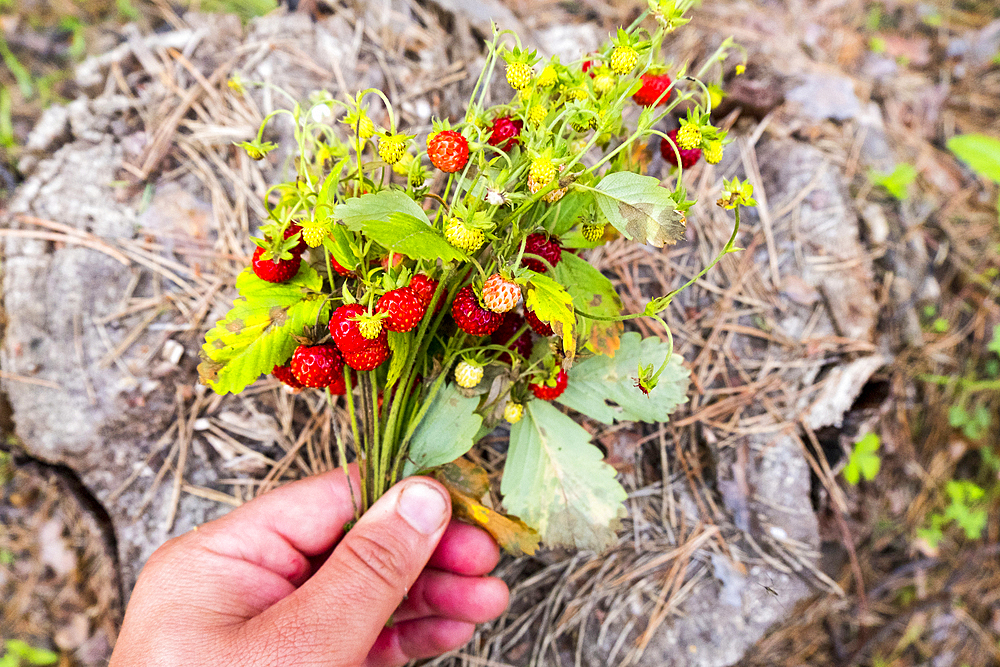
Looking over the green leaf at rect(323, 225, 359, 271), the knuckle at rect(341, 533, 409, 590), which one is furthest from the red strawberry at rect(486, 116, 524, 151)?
the knuckle at rect(341, 533, 409, 590)

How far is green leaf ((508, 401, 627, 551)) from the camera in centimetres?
143

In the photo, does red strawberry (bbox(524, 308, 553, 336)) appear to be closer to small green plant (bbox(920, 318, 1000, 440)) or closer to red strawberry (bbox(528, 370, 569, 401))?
red strawberry (bbox(528, 370, 569, 401))

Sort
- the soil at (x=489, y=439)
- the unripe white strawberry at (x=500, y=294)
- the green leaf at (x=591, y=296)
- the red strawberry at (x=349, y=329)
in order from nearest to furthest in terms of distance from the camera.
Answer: the unripe white strawberry at (x=500, y=294) < the red strawberry at (x=349, y=329) < the green leaf at (x=591, y=296) < the soil at (x=489, y=439)

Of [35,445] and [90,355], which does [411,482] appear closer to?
[90,355]

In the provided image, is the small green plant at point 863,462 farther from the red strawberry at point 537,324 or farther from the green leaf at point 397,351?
the green leaf at point 397,351

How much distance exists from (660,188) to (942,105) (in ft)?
8.56

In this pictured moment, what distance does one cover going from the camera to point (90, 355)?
1797 millimetres

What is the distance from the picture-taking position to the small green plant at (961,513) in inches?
92.6

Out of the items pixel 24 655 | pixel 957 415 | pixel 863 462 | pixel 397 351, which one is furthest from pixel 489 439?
pixel 957 415

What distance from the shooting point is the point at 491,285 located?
3.04ft

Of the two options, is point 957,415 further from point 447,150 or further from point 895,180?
point 447,150

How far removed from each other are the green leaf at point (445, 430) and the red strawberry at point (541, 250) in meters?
0.37

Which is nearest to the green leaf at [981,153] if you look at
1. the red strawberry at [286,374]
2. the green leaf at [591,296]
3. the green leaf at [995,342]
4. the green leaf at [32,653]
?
the green leaf at [995,342]

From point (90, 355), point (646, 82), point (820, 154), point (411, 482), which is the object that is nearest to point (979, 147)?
point (820, 154)
